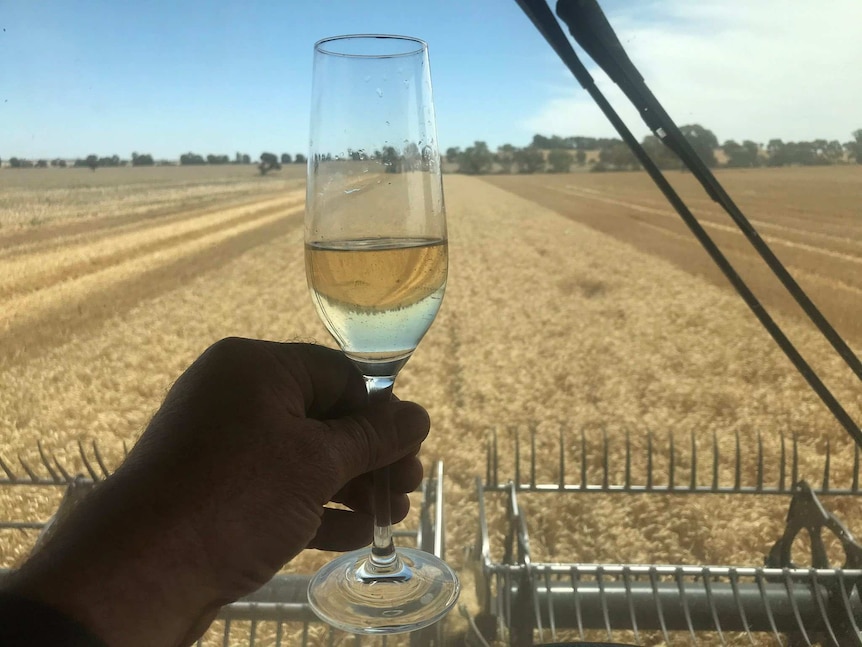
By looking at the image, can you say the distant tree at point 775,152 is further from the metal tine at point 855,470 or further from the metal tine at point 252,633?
the metal tine at point 252,633

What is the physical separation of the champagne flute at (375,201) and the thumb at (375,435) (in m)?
0.03

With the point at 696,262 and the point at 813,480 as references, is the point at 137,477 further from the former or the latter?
the point at 696,262

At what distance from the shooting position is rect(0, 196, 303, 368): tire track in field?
104cm

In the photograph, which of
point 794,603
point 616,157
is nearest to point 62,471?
point 616,157

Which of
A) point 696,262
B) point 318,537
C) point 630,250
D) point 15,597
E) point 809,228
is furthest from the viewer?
point 630,250

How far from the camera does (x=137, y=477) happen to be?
43 cm

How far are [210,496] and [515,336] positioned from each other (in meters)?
1.14

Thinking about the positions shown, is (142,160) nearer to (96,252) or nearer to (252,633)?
(96,252)

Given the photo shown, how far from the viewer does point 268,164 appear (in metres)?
1.22

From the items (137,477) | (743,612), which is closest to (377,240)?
(137,477)

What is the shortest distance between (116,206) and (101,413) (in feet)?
1.31

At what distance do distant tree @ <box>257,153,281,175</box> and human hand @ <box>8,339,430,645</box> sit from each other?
65cm

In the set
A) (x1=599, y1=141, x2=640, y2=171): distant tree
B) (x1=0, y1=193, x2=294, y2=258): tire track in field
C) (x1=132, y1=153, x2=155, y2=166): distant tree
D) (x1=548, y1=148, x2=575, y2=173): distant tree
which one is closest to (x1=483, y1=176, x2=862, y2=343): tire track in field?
(x1=599, y1=141, x2=640, y2=171): distant tree

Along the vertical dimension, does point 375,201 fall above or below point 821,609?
above
